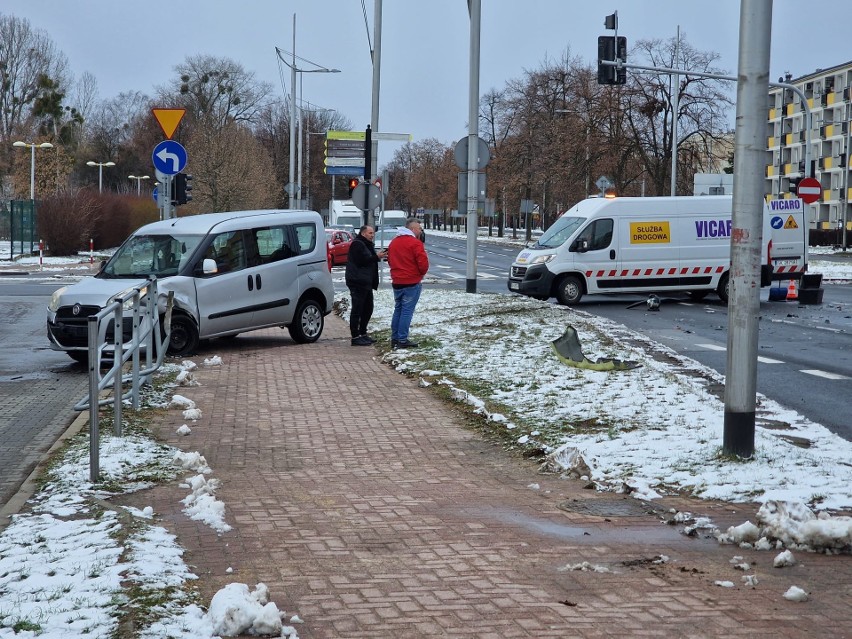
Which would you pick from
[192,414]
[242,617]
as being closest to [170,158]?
[192,414]

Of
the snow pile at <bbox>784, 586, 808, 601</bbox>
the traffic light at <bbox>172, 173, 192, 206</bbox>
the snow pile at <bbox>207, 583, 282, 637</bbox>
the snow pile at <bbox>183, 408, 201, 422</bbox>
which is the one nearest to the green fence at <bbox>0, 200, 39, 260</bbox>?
the traffic light at <bbox>172, 173, 192, 206</bbox>

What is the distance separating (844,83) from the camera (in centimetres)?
10250

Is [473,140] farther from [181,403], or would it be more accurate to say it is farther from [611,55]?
[181,403]

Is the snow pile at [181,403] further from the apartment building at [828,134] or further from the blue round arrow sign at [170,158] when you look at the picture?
the apartment building at [828,134]

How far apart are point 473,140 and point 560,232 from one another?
330 centimetres

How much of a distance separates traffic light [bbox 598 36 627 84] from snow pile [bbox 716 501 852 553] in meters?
22.1

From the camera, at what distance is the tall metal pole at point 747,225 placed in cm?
772

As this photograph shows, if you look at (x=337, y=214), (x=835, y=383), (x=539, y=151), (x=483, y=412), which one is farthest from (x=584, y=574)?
(x=539, y=151)

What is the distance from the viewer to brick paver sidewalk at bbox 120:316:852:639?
15.7 feet

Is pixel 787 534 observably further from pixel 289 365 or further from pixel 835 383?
pixel 289 365

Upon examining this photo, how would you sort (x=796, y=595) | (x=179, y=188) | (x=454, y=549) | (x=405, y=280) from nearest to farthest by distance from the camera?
(x=796, y=595) < (x=454, y=549) < (x=405, y=280) < (x=179, y=188)

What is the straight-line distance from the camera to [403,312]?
15672 millimetres

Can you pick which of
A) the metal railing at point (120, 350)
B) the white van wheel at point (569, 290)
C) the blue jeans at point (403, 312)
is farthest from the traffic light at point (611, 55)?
the metal railing at point (120, 350)

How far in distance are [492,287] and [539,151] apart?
133 ft
